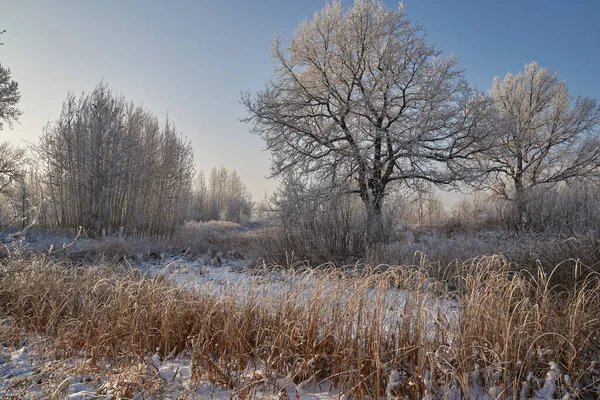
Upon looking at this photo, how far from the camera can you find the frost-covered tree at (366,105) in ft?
41.0

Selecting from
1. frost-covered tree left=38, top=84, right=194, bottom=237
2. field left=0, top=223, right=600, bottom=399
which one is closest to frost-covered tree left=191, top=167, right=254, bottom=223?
frost-covered tree left=38, top=84, right=194, bottom=237

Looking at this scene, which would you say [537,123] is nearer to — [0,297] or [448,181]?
[448,181]

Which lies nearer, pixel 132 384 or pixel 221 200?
pixel 132 384

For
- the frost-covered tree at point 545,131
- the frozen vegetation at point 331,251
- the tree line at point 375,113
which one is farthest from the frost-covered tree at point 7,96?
the frost-covered tree at point 545,131

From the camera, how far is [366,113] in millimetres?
13234

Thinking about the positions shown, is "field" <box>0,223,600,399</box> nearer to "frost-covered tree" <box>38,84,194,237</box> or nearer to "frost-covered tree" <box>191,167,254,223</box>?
"frost-covered tree" <box>38,84,194,237</box>

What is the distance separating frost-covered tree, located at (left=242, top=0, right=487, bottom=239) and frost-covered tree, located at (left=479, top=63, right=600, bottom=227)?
5.40 m

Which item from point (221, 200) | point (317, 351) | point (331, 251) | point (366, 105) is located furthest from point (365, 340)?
point (221, 200)

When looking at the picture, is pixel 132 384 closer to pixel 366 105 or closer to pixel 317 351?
pixel 317 351

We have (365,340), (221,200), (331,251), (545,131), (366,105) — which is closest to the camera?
(365,340)

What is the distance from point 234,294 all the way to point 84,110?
1445 centimetres

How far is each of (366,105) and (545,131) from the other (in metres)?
12.8

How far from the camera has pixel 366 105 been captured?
13.0 meters

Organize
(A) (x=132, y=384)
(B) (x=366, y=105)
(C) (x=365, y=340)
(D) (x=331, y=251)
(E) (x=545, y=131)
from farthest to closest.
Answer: (E) (x=545, y=131)
(B) (x=366, y=105)
(D) (x=331, y=251)
(C) (x=365, y=340)
(A) (x=132, y=384)
